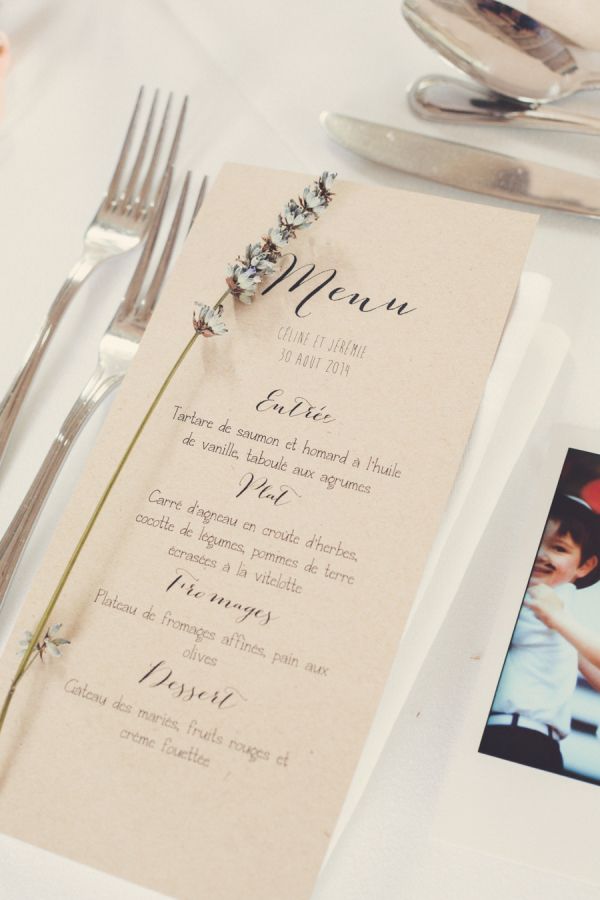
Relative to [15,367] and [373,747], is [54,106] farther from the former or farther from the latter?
[373,747]

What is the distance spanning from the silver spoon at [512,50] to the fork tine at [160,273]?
27cm

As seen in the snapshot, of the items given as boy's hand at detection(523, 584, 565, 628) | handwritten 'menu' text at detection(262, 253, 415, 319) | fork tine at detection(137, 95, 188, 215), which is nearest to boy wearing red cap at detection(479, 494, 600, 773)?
boy's hand at detection(523, 584, 565, 628)

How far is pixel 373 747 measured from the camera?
44 cm

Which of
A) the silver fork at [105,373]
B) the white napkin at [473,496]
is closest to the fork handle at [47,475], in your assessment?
the silver fork at [105,373]

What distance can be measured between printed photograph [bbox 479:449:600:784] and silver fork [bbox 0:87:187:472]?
0.38 m

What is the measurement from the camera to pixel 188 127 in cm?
73

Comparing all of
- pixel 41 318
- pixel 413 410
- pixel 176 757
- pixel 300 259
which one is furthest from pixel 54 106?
pixel 176 757

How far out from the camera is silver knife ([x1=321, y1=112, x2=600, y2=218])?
638 mm

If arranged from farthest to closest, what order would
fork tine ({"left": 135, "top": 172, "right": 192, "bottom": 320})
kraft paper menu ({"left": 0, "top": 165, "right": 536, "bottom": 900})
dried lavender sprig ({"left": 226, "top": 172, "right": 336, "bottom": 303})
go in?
fork tine ({"left": 135, "top": 172, "right": 192, "bottom": 320}) → dried lavender sprig ({"left": 226, "top": 172, "right": 336, "bottom": 303}) → kraft paper menu ({"left": 0, "top": 165, "right": 536, "bottom": 900})

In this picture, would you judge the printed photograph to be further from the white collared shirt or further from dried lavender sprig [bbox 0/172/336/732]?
dried lavender sprig [bbox 0/172/336/732]

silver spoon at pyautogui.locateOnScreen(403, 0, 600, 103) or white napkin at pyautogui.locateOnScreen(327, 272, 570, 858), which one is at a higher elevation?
silver spoon at pyautogui.locateOnScreen(403, 0, 600, 103)

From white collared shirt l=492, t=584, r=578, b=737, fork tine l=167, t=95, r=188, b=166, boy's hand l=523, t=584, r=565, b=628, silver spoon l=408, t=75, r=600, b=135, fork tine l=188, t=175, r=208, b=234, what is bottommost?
white collared shirt l=492, t=584, r=578, b=737

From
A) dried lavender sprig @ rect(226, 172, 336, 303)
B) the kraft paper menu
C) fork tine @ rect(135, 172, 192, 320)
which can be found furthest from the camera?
fork tine @ rect(135, 172, 192, 320)

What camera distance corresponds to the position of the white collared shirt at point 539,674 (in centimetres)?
46
